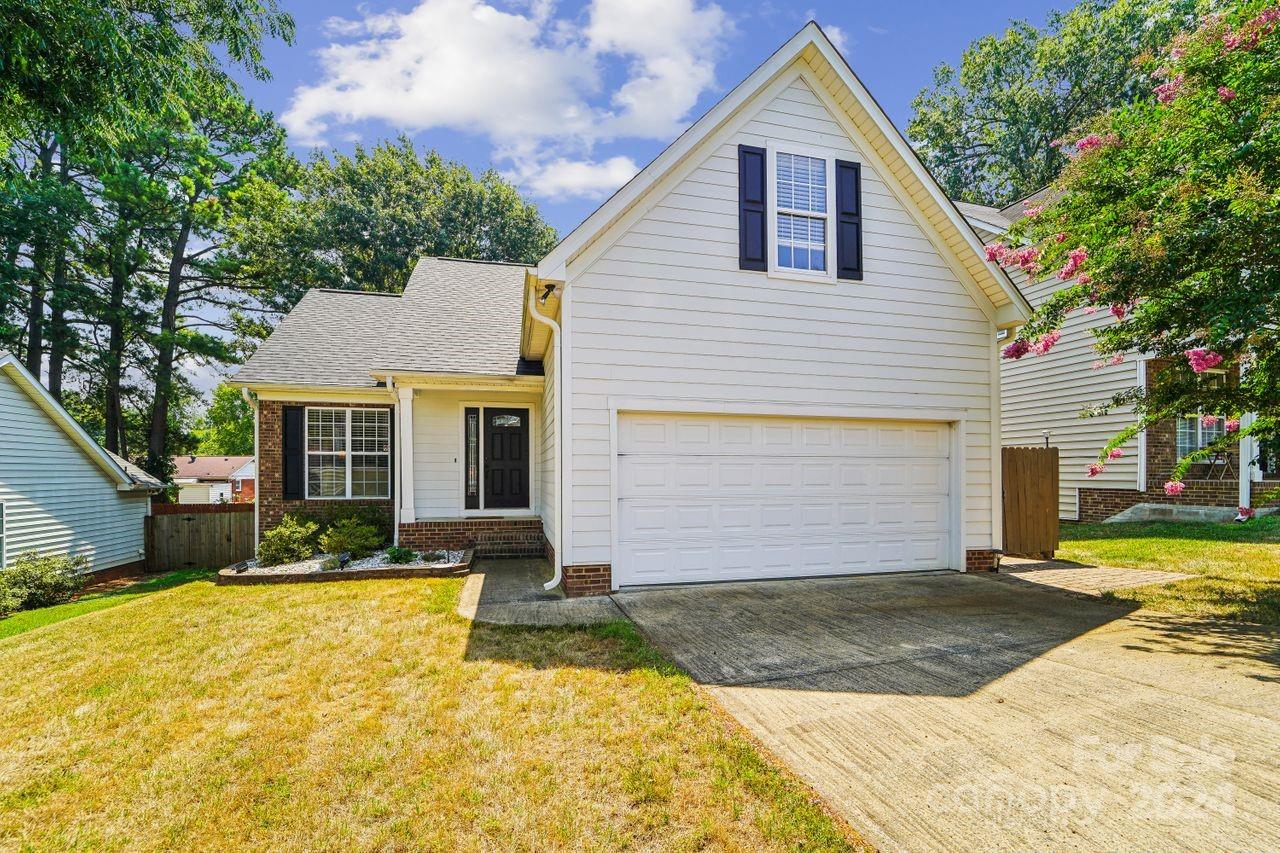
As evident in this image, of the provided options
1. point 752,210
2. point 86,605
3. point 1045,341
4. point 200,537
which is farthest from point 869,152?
point 200,537

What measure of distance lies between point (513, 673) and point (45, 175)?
2604 cm

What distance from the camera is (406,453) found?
959 cm

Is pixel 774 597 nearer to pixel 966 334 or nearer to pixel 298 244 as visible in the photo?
pixel 966 334

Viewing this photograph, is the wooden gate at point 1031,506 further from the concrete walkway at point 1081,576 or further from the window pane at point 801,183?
the window pane at point 801,183

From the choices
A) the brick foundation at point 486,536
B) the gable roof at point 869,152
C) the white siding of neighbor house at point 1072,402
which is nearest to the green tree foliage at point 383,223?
the brick foundation at point 486,536

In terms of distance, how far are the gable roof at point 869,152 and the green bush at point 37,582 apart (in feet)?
34.8

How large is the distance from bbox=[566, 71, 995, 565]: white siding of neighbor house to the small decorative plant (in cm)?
477

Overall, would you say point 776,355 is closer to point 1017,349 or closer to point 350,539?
point 1017,349

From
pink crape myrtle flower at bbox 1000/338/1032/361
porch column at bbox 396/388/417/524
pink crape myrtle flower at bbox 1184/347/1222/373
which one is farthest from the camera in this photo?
porch column at bbox 396/388/417/524

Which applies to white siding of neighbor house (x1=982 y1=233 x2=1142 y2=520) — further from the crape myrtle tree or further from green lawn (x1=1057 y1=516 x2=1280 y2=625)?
the crape myrtle tree

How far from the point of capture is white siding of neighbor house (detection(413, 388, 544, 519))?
10406 millimetres

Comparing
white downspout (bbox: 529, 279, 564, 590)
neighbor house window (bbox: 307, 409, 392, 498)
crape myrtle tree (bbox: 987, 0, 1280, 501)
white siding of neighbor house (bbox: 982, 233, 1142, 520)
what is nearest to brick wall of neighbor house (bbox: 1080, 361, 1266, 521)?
white siding of neighbor house (bbox: 982, 233, 1142, 520)

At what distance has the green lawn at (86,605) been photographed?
26.8 ft

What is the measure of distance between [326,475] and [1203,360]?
13.0 metres
